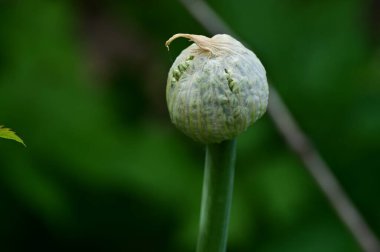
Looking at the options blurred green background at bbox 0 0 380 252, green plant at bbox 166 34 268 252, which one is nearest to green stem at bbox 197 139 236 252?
green plant at bbox 166 34 268 252

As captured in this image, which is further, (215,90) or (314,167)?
(314,167)

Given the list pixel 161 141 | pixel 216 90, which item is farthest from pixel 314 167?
pixel 216 90

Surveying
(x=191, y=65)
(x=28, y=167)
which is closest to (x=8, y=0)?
(x=28, y=167)

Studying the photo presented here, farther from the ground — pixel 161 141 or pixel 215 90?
pixel 161 141

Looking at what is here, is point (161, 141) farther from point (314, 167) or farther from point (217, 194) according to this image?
point (217, 194)

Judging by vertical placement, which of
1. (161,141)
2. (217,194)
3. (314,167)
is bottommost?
(217,194)

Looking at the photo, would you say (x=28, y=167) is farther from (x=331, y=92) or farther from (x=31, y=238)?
(x=331, y=92)

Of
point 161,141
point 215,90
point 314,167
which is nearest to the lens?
point 215,90

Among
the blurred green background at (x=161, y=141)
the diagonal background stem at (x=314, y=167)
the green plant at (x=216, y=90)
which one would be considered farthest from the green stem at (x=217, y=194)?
the blurred green background at (x=161, y=141)

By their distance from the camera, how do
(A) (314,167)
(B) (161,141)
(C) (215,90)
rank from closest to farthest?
(C) (215,90)
(A) (314,167)
(B) (161,141)
